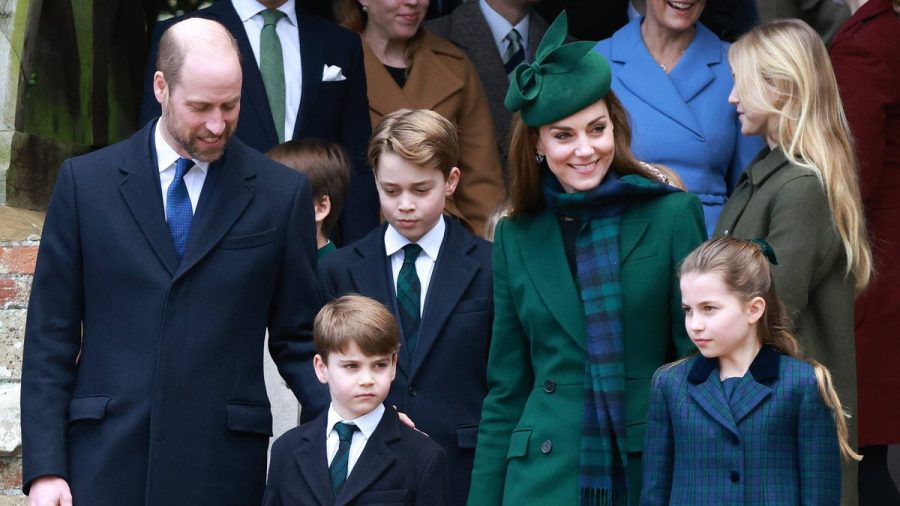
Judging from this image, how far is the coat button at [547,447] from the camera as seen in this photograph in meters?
4.15

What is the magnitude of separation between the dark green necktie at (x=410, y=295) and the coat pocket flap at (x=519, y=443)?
0.73 metres

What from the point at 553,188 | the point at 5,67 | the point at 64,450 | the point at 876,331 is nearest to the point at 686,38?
the point at 876,331

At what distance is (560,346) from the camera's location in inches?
165

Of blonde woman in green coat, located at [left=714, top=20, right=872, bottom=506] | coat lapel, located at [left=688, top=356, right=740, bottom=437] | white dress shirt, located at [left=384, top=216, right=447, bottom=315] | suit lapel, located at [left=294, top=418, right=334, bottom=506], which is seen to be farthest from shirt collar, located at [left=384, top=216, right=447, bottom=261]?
coat lapel, located at [left=688, top=356, right=740, bottom=437]

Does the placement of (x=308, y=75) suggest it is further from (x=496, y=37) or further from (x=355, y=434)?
(x=355, y=434)

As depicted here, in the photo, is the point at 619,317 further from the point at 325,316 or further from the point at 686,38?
the point at 686,38

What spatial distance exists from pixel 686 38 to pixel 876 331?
1.34 metres

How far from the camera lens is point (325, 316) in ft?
14.0

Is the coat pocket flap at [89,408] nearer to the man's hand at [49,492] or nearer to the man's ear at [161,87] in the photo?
the man's hand at [49,492]

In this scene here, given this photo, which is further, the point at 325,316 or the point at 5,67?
the point at 5,67

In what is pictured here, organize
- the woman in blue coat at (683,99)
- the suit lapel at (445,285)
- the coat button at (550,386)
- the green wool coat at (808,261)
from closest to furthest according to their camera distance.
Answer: the coat button at (550,386) < the green wool coat at (808,261) < the suit lapel at (445,285) < the woman in blue coat at (683,99)

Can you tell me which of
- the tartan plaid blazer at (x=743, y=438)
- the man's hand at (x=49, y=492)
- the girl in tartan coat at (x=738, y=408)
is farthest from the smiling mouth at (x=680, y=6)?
the man's hand at (x=49, y=492)

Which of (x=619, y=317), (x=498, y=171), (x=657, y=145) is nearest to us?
(x=619, y=317)

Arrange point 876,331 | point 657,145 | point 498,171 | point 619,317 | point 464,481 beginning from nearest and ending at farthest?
1. point 619,317
2. point 464,481
3. point 876,331
4. point 657,145
5. point 498,171
